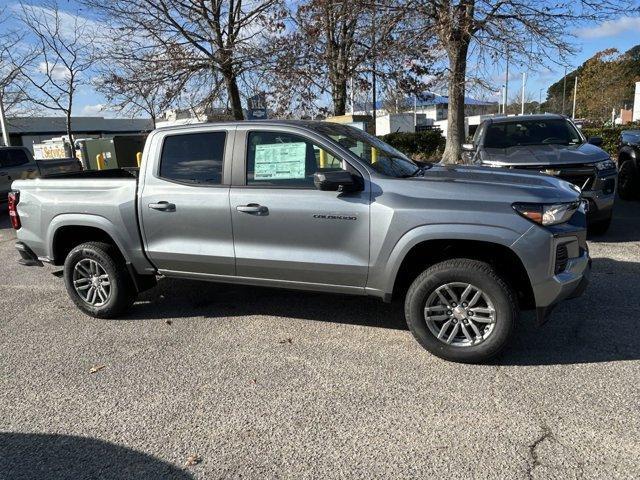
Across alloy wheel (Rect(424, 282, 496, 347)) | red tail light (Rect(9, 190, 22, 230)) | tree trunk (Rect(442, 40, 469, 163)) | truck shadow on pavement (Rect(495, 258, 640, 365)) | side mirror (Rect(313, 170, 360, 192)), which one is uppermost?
tree trunk (Rect(442, 40, 469, 163))

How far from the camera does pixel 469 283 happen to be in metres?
3.71

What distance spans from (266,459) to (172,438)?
0.62 m

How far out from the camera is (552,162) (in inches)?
265

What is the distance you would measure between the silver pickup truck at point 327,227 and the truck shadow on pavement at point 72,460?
1.80 m

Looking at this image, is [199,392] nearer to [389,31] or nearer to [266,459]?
[266,459]

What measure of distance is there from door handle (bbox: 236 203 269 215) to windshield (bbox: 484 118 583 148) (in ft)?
16.3

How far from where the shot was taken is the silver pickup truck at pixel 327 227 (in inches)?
144

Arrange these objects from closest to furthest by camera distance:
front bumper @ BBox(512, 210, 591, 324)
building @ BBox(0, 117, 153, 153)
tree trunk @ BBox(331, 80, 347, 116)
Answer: front bumper @ BBox(512, 210, 591, 324), tree trunk @ BBox(331, 80, 347, 116), building @ BBox(0, 117, 153, 153)

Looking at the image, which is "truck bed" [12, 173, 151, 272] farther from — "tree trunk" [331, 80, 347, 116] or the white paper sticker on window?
"tree trunk" [331, 80, 347, 116]

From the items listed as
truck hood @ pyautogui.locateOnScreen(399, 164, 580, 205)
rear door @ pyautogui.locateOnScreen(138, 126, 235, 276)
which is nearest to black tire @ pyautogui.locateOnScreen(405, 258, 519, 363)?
truck hood @ pyautogui.locateOnScreen(399, 164, 580, 205)

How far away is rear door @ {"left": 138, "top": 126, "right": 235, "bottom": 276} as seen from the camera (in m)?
4.39

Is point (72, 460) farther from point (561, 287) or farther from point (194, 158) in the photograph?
point (561, 287)

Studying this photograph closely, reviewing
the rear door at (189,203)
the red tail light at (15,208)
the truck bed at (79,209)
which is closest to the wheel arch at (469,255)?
the rear door at (189,203)

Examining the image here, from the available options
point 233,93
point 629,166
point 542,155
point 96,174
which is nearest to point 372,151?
point 96,174
